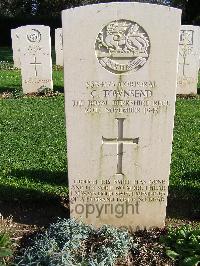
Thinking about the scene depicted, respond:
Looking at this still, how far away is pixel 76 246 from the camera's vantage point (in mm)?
3496

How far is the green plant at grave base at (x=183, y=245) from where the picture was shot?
3454 mm

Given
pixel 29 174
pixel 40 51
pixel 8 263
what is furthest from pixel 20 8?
pixel 8 263

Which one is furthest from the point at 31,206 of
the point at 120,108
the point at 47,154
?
the point at 120,108

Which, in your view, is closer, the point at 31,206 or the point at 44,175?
the point at 31,206

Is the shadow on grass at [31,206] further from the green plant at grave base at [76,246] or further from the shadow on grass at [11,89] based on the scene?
the shadow on grass at [11,89]

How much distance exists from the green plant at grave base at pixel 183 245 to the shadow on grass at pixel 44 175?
178 centimetres

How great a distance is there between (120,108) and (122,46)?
577 mm

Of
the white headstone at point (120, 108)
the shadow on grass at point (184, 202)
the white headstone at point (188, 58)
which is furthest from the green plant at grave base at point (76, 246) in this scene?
the white headstone at point (188, 58)

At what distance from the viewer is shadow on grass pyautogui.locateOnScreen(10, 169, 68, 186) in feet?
16.9

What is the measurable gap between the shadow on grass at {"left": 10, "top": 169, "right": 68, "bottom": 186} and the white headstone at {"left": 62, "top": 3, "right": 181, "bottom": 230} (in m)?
1.16

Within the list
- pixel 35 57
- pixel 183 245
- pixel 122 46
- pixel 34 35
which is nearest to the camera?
pixel 122 46

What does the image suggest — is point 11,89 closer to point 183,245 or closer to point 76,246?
point 76,246

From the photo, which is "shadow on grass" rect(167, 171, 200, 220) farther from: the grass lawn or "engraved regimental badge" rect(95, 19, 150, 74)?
"engraved regimental badge" rect(95, 19, 150, 74)

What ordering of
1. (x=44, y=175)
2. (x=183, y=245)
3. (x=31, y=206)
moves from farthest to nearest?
1. (x=44, y=175)
2. (x=31, y=206)
3. (x=183, y=245)
